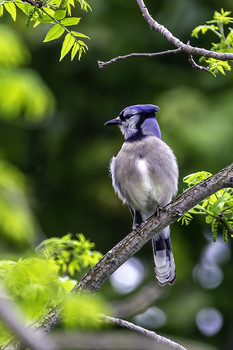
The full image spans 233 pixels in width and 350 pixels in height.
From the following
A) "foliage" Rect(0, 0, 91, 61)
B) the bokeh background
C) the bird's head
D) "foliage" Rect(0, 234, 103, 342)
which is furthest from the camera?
the bokeh background

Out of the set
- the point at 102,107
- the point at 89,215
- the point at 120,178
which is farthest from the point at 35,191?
the point at 120,178

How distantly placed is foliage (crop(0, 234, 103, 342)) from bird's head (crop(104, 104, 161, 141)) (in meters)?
1.38

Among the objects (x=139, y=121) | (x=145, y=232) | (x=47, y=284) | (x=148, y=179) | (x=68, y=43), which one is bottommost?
(x=47, y=284)

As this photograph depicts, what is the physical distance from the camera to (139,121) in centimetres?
360

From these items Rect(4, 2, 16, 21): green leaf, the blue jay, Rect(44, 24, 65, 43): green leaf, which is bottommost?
Rect(44, 24, 65, 43): green leaf

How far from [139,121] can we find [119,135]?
271 cm

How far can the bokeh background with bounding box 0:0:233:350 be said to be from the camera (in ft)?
19.1

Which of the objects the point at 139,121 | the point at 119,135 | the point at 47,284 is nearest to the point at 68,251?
the point at 47,284

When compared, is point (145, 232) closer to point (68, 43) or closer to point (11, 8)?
point (68, 43)

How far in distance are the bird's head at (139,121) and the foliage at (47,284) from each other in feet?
4.54

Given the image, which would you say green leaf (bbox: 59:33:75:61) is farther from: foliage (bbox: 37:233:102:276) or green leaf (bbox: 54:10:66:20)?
foliage (bbox: 37:233:102:276)

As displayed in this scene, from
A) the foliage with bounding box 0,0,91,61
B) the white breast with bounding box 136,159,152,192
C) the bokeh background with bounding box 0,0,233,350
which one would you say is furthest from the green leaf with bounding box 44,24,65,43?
the bokeh background with bounding box 0,0,233,350

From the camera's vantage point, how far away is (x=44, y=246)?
2.25 meters

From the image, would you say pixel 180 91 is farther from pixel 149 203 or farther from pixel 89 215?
pixel 149 203
